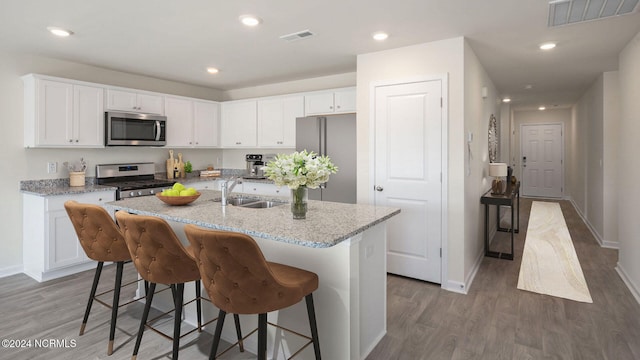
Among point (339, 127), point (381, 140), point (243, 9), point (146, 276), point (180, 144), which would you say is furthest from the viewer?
point (180, 144)

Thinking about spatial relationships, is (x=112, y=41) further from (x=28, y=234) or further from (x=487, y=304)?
(x=487, y=304)

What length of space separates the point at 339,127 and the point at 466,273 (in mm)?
2047

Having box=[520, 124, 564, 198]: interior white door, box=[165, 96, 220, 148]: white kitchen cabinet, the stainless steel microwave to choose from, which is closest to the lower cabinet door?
the stainless steel microwave

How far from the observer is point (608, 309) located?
2.96 meters

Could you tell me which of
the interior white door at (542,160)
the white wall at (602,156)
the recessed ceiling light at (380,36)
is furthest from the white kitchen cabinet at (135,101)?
the interior white door at (542,160)

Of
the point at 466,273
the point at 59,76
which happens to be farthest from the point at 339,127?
the point at 59,76

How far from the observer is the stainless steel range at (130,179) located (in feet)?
14.1

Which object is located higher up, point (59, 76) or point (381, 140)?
point (59, 76)

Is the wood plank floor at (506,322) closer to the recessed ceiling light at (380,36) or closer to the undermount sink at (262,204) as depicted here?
the undermount sink at (262,204)

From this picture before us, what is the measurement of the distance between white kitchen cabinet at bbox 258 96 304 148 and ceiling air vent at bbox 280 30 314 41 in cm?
167

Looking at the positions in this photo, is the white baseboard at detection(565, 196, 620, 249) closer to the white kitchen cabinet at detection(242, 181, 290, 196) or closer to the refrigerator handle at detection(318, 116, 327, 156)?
the refrigerator handle at detection(318, 116, 327, 156)

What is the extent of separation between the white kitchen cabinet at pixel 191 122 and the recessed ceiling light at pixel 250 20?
2.56 meters

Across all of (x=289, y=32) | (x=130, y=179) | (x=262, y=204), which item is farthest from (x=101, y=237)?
(x=130, y=179)

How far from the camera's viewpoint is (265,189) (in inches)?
205
